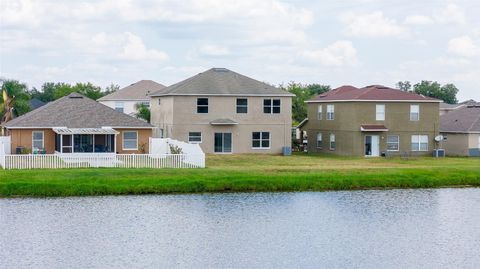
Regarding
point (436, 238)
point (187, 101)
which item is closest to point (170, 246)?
point (436, 238)

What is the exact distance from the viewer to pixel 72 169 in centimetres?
4344

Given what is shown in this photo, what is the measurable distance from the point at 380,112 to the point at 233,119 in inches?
442

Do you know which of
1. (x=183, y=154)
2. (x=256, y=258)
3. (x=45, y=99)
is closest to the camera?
(x=256, y=258)

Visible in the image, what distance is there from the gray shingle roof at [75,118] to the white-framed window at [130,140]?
649 mm

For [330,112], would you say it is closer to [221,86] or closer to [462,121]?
[221,86]

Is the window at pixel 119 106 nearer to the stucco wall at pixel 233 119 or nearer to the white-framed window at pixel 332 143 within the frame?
the stucco wall at pixel 233 119

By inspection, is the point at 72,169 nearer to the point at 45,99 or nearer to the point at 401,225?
the point at 401,225

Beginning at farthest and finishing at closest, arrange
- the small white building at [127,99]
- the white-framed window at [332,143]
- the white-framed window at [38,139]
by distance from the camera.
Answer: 1. the small white building at [127,99]
2. the white-framed window at [332,143]
3. the white-framed window at [38,139]

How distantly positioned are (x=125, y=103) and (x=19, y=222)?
5320 cm

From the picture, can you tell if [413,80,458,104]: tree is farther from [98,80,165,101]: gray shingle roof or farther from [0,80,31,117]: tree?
[0,80,31,117]: tree

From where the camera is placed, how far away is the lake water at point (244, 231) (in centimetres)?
2578

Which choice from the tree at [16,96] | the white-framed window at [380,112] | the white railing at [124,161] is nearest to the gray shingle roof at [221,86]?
the white-framed window at [380,112]

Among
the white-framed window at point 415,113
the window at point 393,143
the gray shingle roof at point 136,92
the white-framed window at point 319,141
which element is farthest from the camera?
the gray shingle roof at point 136,92

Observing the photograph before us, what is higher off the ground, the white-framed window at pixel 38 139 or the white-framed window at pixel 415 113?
the white-framed window at pixel 415 113
